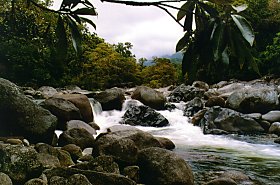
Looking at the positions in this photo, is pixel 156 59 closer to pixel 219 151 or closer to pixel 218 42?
pixel 219 151

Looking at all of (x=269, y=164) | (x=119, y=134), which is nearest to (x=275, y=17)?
(x=269, y=164)

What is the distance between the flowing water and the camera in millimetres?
7355

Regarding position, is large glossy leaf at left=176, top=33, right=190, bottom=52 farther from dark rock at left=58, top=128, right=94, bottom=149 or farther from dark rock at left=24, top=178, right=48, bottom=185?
dark rock at left=58, top=128, right=94, bottom=149

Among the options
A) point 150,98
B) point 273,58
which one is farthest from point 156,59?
point 150,98

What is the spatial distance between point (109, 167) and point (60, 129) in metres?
5.66

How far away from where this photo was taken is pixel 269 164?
328 inches

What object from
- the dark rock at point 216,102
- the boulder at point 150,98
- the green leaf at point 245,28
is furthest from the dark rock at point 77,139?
the dark rock at point 216,102

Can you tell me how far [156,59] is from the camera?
95.9 ft

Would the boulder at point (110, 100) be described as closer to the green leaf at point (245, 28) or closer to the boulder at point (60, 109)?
the boulder at point (60, 109)

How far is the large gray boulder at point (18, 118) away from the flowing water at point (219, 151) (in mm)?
3440

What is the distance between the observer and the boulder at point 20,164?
184 inches

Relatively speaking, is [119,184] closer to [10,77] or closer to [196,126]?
[196,126]

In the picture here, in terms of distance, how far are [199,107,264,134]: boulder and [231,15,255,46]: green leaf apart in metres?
12.0

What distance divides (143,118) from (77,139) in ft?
22.1
